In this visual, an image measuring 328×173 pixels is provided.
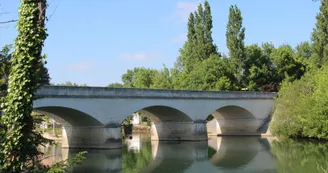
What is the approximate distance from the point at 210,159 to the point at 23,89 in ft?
57.6

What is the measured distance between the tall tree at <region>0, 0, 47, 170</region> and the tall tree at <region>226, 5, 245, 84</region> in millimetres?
36857

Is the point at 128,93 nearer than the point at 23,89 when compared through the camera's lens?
No

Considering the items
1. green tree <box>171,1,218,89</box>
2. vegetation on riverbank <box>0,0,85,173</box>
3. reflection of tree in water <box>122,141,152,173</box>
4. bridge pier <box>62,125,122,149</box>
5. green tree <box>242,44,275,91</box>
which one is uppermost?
green tree <box>171,1,218,89</box>

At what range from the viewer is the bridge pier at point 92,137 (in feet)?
87.9

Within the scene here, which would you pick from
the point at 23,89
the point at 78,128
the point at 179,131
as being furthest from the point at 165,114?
the point at 23,89

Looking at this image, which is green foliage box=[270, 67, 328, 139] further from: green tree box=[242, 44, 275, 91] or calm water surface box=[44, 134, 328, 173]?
green tree box=[242, 44, 275, 91]

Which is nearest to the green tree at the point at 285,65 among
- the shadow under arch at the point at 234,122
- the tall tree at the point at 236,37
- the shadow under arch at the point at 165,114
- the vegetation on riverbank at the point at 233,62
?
the vegetation on riverbank at the point at 233,62

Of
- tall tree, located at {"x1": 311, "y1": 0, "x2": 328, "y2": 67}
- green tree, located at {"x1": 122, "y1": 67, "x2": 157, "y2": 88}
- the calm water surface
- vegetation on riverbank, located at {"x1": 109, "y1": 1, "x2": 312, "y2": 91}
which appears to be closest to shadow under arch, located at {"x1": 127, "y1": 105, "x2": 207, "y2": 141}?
the calm water surface

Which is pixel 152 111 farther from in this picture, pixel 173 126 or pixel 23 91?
pixel 23 91

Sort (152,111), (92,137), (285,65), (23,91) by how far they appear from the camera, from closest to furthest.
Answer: (23,91)
(92,137)
(152,111)
(285,65)

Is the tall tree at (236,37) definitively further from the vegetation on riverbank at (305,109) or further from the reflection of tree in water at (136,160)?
the reflection of tree in water at (136,160)

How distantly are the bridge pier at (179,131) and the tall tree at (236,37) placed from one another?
1169 centimetres

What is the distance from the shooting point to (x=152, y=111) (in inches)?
1340

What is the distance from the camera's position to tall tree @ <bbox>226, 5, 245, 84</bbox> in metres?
42.7
